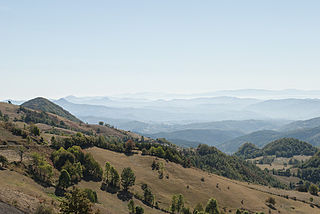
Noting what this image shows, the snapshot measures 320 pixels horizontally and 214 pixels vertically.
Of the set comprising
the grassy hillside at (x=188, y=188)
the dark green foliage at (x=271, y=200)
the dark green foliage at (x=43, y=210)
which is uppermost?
the dark green foliage at (x=43, y=210)

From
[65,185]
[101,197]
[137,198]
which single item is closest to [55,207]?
[65,185]

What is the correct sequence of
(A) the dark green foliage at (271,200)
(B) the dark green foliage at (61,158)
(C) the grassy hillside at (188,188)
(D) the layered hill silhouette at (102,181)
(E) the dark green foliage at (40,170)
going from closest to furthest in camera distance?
(D) the layered hill silhouette at (102,181), (E) the dark green foliage at (40,170), (B) the dark green foliage at (61,158), (C) the grassy hillside at (188,188), (A) the dark green foliage at (271,200)

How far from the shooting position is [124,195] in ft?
283

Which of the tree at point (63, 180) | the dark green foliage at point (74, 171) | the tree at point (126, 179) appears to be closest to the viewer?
the tree at point (63, 180)

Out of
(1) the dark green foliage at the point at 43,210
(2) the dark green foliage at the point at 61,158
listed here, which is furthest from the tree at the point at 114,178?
(1) the dark green foliage at the point at 43,210

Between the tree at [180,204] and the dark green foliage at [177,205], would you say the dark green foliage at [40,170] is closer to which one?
the dark green foliage at [177,205]

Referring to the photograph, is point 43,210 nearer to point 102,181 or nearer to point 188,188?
point 102,181

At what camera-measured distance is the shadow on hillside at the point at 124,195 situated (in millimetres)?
83312

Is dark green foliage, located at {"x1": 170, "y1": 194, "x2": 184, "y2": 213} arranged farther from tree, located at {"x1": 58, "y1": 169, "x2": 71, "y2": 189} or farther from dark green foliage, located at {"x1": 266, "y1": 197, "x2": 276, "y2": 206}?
dark green foliage, located at {"x1": 266, "y1": 197, "x2": 276, "y2": 206}

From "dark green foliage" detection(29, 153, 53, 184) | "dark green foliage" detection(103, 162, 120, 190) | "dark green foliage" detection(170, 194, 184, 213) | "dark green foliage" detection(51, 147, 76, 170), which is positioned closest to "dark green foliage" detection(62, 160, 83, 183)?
"dark green foliage" detection(51, 147, 76, 170)

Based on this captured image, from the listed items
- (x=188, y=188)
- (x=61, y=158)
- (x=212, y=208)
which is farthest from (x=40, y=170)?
(x=188, y=188)

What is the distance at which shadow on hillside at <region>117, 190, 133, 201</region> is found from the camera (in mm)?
83312

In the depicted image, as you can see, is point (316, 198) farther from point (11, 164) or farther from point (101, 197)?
point (11, 164)

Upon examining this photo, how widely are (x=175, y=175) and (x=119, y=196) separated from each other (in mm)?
44767
